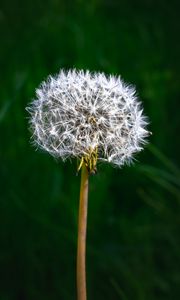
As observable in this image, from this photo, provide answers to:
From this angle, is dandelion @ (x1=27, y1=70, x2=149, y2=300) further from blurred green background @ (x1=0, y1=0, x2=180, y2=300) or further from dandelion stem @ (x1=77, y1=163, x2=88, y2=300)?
blurred green background @ (x1=0, y1=0, x2=180, y2=300)

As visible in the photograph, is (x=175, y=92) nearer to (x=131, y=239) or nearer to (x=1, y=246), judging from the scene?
(x=131, y=239)

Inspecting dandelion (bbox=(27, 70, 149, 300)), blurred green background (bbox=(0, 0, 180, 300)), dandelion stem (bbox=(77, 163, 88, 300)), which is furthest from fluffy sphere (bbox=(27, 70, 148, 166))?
blurred green background (bbox=(0, 0, 180, 300))

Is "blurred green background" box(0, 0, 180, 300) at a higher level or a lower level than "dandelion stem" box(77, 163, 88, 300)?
higher

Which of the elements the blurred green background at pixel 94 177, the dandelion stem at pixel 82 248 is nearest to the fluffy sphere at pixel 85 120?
the dandelion stem at pixel 82 248

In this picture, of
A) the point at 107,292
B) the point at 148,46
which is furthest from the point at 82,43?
the point at 107,292

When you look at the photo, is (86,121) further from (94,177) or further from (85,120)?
(94,177)

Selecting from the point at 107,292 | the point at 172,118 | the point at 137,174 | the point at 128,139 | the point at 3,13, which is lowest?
the point at 107,292
